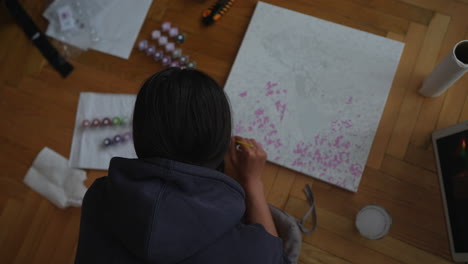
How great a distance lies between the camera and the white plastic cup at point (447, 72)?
648 millimetres

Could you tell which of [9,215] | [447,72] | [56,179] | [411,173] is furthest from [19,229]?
[447,72]

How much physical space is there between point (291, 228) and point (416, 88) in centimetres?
45

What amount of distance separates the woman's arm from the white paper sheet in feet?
1.36

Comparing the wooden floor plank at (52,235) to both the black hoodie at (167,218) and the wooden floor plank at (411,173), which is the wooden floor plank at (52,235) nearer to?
the black hoodie at (167,218)

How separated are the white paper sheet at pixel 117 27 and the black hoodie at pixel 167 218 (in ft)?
1.71

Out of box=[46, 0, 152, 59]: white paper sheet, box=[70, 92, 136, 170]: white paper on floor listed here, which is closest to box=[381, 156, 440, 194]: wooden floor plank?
box=[70, 92, 136, 170]: white paper on floor

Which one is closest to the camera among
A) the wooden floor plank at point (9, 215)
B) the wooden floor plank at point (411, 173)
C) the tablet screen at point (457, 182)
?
the tablet screen at point (457, 182)

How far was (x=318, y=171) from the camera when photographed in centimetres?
77

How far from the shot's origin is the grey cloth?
65 centimetres

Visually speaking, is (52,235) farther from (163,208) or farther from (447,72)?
(447,72)

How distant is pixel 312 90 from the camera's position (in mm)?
810

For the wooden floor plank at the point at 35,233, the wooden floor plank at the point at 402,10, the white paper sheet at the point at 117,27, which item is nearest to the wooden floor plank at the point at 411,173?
the wooden floor plank at the point at 402,10

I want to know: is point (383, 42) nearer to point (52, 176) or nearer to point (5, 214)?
point (52, 176)

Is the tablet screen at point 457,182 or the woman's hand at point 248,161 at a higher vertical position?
the tablet screen at point 457,182
